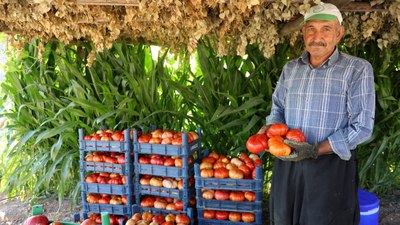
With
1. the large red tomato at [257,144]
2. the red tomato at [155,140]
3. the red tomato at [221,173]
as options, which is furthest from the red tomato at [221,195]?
the large red tomato at [257,144]

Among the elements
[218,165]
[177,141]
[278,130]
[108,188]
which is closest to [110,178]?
[108,188]

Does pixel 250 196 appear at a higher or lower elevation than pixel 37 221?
lower

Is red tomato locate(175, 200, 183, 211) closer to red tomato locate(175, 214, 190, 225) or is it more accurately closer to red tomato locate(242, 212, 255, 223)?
red tomato locate(175, 214, 190, 225)

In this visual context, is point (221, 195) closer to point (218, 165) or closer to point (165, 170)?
point (218, 165)

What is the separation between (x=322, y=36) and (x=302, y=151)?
65cm

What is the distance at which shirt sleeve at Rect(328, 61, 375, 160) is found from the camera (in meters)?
1.89

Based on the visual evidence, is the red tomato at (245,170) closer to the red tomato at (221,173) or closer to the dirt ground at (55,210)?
the red tomato at (221,173)

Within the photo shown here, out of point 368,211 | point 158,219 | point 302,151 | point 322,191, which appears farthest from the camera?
point 158,219

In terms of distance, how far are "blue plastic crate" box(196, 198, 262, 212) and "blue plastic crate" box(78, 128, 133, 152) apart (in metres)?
0.76

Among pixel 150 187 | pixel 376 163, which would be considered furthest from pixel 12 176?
pixel 376 163

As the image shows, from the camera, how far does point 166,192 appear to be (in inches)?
120

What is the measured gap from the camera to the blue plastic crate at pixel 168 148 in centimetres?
289

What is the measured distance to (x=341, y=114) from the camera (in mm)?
1986

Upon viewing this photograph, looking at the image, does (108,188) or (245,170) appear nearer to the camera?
(245,170)
